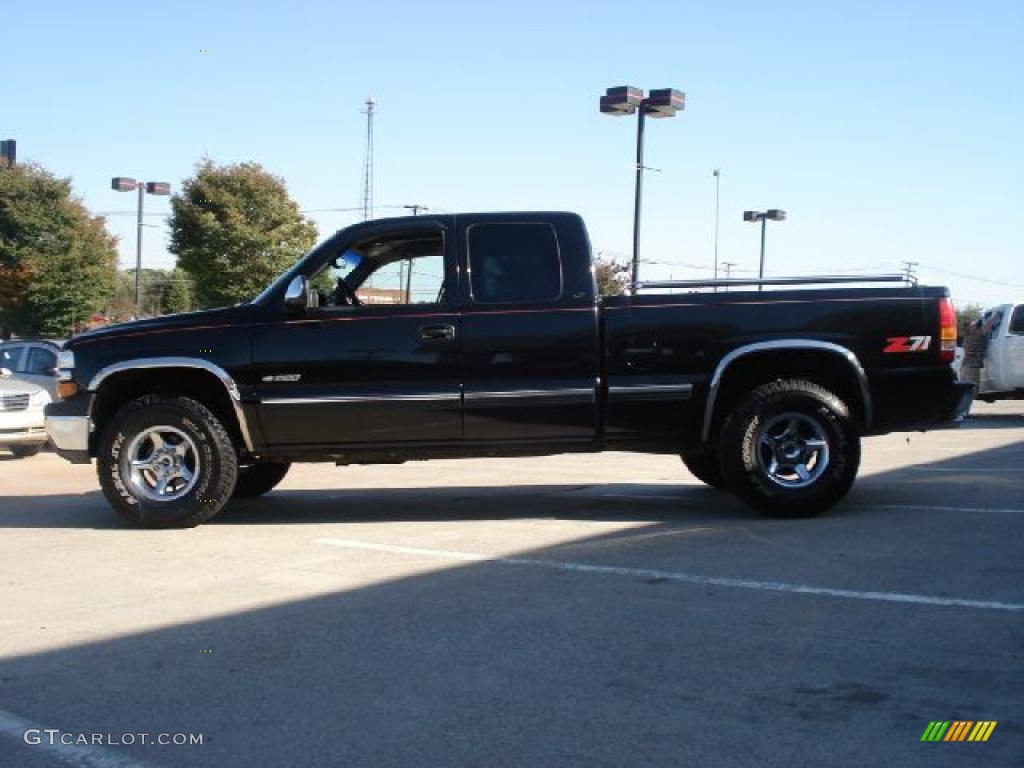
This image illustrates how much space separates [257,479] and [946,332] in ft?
18.4

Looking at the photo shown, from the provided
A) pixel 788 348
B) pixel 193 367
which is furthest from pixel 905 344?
pixel 193 367

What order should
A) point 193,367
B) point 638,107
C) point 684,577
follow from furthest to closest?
point 638,107 → point 193,367 → point 684,577

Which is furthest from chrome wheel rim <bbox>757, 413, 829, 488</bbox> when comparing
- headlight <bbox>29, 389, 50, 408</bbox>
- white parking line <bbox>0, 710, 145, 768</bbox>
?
headlight <bbox>29, 389, 50, 408</bbox>

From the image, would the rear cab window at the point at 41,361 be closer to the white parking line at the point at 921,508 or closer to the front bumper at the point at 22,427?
the front bumper at the point at 22,427

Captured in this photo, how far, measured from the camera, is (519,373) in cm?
771

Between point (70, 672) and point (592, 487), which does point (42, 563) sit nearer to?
point (70, 672)

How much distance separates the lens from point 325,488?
10383 millimetres

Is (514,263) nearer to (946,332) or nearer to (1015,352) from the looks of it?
(946,332)

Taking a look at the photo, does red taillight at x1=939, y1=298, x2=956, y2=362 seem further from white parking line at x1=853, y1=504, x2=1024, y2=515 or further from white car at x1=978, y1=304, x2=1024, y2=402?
white car at x1=978, y1=304, x2=1024, y2=402

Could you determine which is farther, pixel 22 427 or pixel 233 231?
pixel 233 231

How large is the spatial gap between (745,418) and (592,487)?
97.1 inches

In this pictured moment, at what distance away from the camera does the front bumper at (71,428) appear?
7.98 meters

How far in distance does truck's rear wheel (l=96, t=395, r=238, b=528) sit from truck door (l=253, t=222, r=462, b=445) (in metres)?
0.42

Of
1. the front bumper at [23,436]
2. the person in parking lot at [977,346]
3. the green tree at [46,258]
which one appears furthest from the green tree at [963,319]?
the green tree at [46,258]
